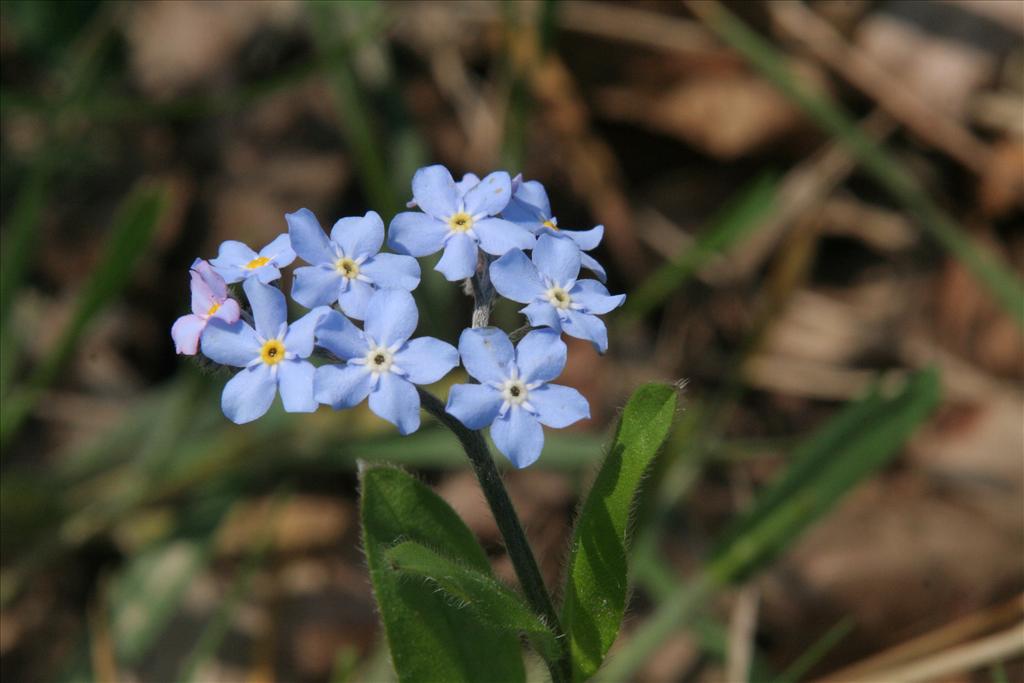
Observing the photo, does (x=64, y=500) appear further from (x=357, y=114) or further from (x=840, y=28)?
(x=840, y=28)

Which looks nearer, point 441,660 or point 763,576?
point 441,660

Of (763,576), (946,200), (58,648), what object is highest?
(946,200)

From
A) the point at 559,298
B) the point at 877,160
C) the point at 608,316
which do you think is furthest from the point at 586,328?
the point at 877,160

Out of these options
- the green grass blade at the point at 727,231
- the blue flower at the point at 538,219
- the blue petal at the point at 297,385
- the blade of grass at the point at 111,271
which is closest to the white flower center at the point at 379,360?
the blue petal at the point at 297,385

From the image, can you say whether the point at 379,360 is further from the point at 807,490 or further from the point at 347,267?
the point at 807,490

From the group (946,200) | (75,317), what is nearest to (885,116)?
(946,200)

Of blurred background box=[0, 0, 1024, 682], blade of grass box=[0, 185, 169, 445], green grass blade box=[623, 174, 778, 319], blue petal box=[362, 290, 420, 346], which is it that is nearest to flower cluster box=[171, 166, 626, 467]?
blue petal box=[362, 290, 420, 346]
